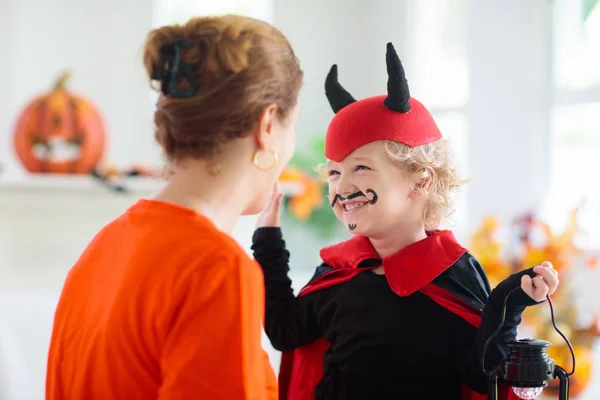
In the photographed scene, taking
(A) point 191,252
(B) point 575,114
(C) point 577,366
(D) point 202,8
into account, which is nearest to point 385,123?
(A) point 191,252

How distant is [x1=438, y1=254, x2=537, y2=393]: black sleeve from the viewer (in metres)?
1.27

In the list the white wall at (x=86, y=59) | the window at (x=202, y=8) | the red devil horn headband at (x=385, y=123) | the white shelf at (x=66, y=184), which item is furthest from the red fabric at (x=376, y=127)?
the window at (x=202, y=8)

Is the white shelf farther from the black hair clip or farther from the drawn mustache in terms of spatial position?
the black hair clip

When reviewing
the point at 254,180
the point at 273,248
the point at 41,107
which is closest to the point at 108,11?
the point at 41,107

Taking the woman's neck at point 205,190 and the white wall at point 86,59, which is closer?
the woman's neck at point 205,190

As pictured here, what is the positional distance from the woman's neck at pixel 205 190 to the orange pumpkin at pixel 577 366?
1.62 meters

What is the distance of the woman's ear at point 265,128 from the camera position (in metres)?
1.11

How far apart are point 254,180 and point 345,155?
332 millimetres

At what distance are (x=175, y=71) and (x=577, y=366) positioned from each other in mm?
1872

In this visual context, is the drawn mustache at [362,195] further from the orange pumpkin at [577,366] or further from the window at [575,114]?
the window at [575,114]

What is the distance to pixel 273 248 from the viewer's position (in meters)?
1.58

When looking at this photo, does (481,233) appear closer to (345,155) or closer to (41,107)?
(345,155)

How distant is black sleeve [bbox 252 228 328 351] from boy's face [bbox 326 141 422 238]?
7.6 inches

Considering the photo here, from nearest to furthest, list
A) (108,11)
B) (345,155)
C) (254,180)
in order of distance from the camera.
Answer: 1. (254,180)
2. (345,155)
3. (108,11)
